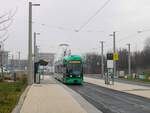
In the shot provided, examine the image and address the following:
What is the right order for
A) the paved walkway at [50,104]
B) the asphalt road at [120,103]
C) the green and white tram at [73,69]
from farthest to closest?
the green and white tram at [73,69] → the asphalt road at [120,103] → the paved walkway at [50,104]

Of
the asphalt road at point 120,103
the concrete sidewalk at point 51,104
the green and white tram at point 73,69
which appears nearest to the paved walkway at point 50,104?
the concrete sidewalk at point 51,104

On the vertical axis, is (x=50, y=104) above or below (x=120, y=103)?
above

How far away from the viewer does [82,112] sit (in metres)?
17.4

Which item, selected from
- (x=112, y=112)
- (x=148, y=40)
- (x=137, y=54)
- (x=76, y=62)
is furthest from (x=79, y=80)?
(x=148, y=40)

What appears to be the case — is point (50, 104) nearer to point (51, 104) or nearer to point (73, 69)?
point (51, 104)

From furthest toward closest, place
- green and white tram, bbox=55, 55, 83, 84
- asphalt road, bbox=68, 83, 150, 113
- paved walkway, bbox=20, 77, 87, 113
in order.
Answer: green and white tram, bbox=55, 55, 83, 84 < asphalt road, bbox=68, 83, 150, 113 < paved walkway, bbox=20, 77, 87, 113

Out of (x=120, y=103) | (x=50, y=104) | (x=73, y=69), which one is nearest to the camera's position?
(x=50, y=104)

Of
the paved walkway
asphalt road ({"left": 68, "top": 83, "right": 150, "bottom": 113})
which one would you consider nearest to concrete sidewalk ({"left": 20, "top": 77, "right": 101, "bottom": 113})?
the paved walkway

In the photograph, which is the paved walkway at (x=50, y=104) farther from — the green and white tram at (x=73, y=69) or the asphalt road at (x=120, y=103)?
the green and white tram at (x=73, y=69)

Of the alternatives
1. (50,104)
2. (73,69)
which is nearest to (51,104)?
(50,104)

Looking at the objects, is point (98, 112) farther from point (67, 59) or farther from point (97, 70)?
point (97, 70)

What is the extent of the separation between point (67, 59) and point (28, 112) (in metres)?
34.5

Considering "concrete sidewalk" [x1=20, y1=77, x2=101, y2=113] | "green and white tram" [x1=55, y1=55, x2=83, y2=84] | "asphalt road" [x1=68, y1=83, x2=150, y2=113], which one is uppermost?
"green and white tram" [x1=55, y1=55, x2=83, y2=84]

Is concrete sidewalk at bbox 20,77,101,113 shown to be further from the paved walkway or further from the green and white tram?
the green and white tram
